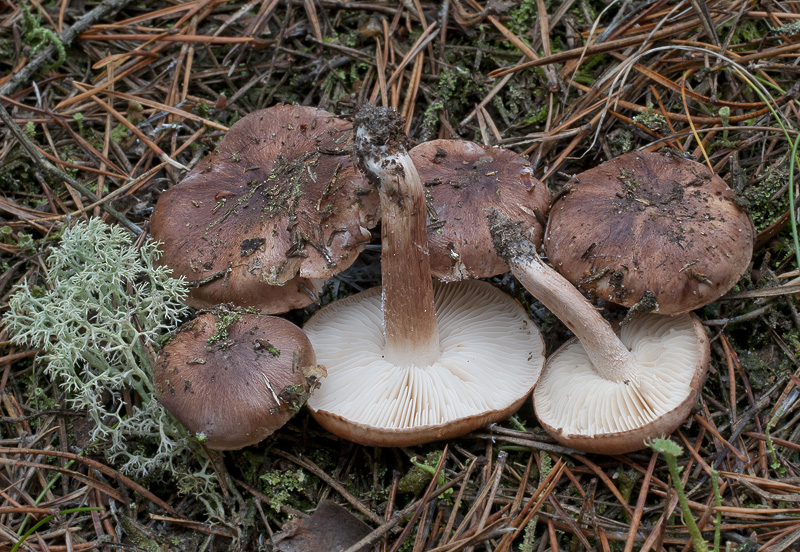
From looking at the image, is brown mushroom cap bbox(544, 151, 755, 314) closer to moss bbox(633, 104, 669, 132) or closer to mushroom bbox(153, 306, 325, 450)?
moss bbox(633, 104, 669, 132)

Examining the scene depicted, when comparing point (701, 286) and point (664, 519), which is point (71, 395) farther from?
point (701, 286)

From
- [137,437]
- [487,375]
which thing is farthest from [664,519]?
[137,437]

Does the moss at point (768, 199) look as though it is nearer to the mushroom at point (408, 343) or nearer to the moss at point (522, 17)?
the mushroom at point (408, 343)

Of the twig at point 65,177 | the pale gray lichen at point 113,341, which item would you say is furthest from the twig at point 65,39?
the pale gray lichen at point 113,341

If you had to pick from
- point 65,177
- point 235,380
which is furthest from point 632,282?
point 65,177

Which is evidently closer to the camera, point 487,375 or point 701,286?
point 701,286

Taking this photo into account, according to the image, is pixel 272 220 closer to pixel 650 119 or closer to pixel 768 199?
pixel 650 119
